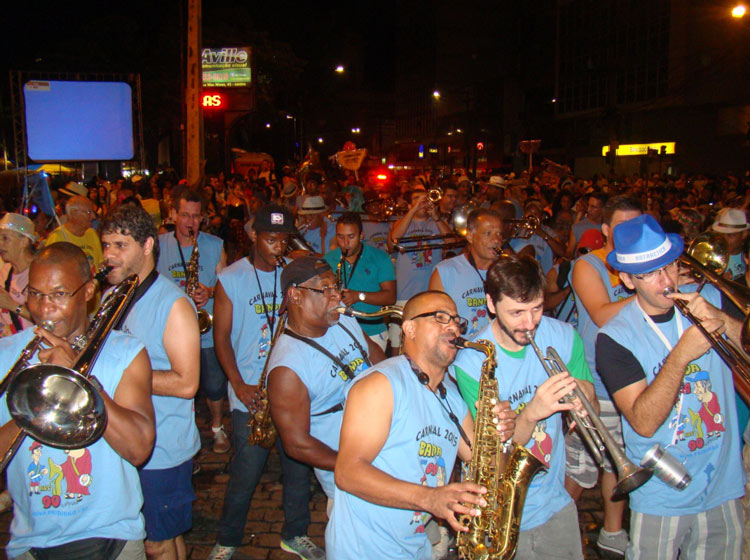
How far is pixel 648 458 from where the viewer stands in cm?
284

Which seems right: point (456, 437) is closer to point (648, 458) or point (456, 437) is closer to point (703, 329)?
point (648, 458)

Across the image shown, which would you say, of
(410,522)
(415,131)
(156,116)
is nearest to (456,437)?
(410,522)

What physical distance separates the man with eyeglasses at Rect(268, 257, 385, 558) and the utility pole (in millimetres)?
9237

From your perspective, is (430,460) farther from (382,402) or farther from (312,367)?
(312,367)

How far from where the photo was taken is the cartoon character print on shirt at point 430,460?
2785 mm

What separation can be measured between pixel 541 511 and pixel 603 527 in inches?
72.8

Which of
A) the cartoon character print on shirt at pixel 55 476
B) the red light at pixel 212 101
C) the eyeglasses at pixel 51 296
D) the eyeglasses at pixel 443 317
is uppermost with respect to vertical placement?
the red light at pixel 212 101

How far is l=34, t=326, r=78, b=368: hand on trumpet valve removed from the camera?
7.92ft

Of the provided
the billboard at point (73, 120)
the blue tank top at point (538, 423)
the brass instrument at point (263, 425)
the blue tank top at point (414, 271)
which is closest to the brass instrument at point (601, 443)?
the blue tank top at point (538, 423)

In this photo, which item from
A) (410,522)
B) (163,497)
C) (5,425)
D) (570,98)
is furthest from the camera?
(570,98)

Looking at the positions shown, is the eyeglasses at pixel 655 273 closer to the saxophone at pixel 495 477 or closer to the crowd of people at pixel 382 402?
the crowd of people at pixel 382 402

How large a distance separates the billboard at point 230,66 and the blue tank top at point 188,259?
81.9 ft

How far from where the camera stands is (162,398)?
3.82m

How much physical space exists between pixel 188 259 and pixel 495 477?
14.1 feet
